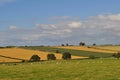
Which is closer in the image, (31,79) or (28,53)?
(31,79)

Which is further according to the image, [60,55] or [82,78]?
[60,55]

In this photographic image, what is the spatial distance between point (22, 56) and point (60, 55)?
531 inches

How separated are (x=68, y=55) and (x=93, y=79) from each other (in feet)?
251

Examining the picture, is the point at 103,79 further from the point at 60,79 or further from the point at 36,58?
the point at 36,58

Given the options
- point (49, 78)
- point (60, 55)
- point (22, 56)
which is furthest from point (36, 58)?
point (49, 78)

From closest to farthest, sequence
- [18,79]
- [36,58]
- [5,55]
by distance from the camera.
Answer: [18,79], [36,58], [5,55]

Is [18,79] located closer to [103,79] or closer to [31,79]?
[31,79]

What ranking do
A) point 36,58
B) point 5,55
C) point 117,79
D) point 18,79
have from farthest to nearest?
point 5,55, point 36,58, point 18,79, point 117,79

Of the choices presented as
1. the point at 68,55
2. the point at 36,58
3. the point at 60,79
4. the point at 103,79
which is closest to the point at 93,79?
the point at 103,79

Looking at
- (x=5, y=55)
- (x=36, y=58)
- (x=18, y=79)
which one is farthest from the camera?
(x=5, y=55)

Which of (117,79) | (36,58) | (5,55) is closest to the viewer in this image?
(117,79)

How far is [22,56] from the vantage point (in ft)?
338

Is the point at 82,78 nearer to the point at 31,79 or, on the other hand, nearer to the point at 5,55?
the point at 31,79

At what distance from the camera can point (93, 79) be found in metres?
29.2
